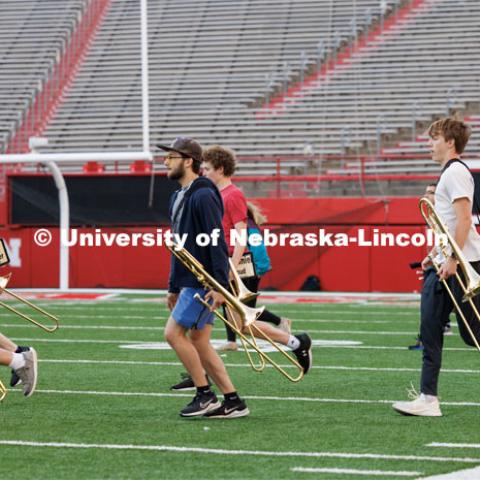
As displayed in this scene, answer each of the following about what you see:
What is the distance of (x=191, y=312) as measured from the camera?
24.1ft

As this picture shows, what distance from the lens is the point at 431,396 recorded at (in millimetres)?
7375

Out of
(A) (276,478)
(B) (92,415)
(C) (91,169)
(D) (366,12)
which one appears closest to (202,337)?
(B) (92,415)

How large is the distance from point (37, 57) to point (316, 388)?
1695 cm

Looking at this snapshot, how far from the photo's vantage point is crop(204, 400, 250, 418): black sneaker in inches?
292

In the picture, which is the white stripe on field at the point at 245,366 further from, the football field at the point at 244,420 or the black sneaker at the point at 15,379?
the black sneaker at the point at 15,379

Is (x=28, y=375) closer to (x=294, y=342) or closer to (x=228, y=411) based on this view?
(x=228, y=411)

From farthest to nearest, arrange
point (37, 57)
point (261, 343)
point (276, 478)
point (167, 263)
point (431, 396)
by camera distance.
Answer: point (37, 57) → point (167, 263) → point (261, 343) → point (431, 396) → point (276, 478)

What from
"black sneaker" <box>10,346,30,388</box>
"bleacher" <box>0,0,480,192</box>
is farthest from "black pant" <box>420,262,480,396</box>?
"bleacher" <box>0,0,480,192</box>

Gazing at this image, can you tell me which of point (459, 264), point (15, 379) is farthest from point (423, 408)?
point (15, 379)

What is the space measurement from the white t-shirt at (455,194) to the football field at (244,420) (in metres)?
0.94

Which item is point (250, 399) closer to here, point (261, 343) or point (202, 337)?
point (202, 337)

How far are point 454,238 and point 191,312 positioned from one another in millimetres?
1486

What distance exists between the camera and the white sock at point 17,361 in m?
7.99

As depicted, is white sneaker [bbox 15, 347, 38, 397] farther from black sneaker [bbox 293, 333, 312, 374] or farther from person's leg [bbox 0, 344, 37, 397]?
black sneaker [bbox 293, 333, 312, 374]
